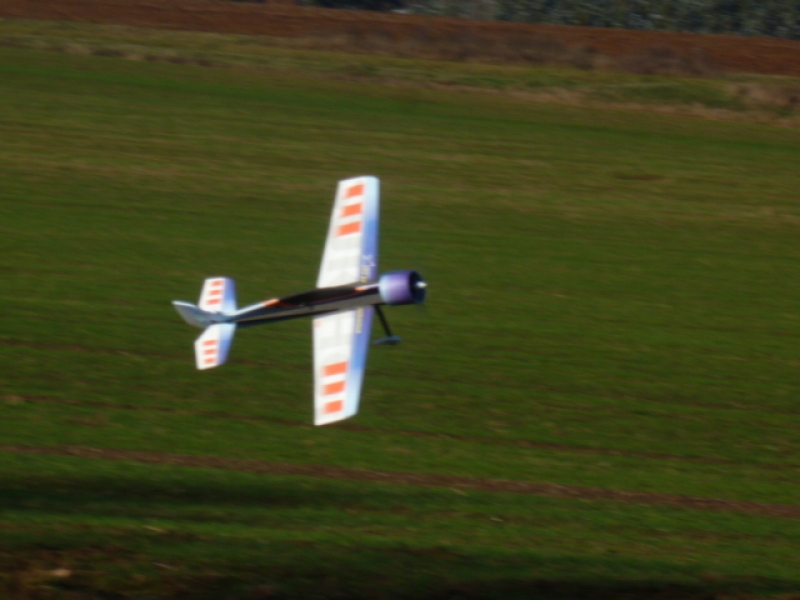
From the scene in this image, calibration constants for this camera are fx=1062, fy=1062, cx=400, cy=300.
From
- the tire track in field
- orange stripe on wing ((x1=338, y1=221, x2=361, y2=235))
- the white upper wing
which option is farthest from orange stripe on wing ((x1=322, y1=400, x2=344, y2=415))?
orange stripe on wing ((x1=338, y1=221, x2=361, y2=235))

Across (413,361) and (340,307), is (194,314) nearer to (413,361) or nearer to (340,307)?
(340,307)

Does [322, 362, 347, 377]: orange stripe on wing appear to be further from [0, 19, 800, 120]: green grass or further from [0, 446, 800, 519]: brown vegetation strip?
[0, 19, 800, 120]: green grass

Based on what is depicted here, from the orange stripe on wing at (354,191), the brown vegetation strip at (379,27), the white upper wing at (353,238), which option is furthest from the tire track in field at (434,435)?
the brown vegetation strip at (379,27)

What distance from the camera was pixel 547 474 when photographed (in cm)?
1052

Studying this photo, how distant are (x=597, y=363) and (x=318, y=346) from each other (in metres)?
4.85

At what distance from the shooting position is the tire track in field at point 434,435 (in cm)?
1116

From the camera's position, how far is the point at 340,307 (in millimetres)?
10461

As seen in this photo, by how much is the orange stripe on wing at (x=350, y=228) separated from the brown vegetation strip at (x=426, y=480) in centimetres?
274

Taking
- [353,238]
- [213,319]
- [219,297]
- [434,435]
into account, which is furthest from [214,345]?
[434,435]

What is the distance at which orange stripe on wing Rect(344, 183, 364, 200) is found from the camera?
1216cm

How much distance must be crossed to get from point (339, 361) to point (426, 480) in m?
1.46

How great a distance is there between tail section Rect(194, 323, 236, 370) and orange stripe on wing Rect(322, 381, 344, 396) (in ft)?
4.98

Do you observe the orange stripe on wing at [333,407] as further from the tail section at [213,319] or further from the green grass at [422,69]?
the green grass at [422,69]

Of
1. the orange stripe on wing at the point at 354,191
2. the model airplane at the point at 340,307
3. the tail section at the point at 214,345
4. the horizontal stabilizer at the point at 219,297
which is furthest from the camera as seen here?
the orange stripe on wing at the point at 354,191
